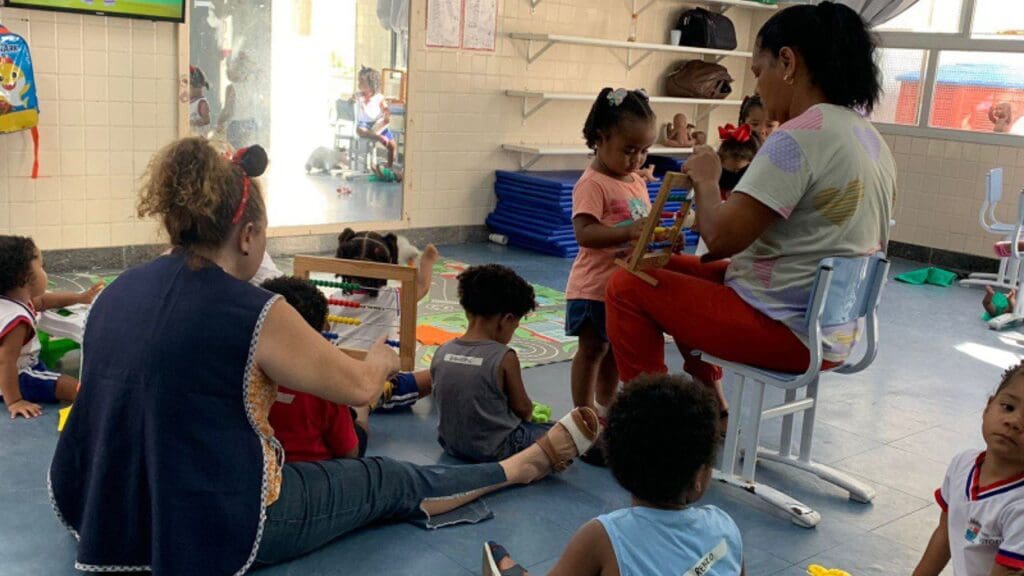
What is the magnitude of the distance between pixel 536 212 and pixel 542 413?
3.56 meters

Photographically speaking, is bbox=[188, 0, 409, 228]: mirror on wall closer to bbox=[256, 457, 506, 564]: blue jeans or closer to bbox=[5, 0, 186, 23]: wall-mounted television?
bbox=[5, 0, 186, 23]: wall-mounted television

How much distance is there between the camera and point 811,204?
2605 mm

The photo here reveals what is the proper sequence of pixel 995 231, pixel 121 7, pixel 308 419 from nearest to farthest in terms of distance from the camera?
pixel 308 419, pixel 121 7, pixel 995 231

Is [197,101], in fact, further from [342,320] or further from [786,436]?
[786,436]

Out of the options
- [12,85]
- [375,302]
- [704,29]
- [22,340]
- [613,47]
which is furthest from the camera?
[704,29]

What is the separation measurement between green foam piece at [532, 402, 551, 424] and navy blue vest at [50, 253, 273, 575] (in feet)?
4.55

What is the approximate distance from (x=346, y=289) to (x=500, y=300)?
0.85 metres

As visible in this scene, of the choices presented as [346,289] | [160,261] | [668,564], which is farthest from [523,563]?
[346,289]

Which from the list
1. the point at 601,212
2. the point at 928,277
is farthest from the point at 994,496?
the point at 928,277

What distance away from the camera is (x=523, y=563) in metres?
2.40

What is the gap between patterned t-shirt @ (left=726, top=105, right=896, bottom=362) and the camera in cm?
254

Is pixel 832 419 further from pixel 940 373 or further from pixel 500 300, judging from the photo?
pixel 500 300

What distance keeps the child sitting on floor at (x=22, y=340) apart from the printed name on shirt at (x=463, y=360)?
1.34m

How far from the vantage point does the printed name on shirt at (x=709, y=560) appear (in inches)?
Answer: 64.4
